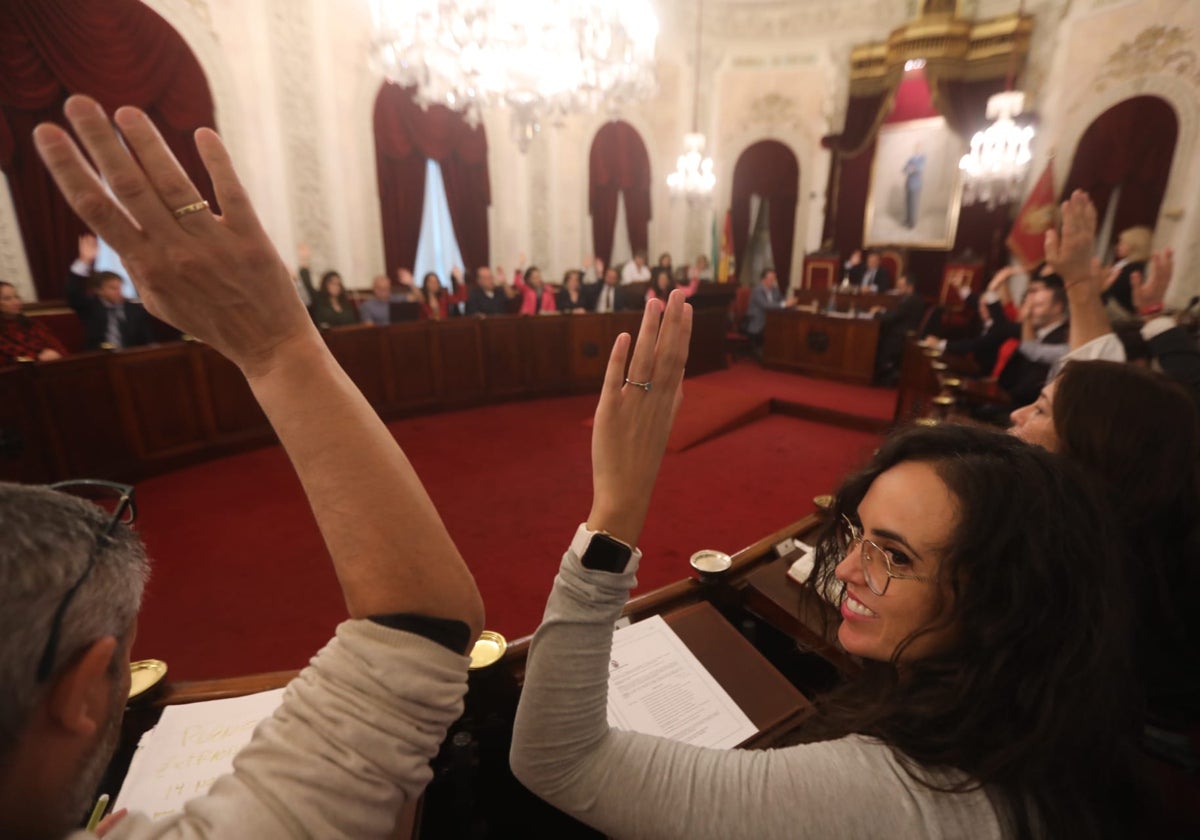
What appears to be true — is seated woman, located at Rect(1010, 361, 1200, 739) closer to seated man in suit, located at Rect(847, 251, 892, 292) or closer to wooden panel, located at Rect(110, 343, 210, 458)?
wooden panel, located at Rect(110, 343, 210, 458)

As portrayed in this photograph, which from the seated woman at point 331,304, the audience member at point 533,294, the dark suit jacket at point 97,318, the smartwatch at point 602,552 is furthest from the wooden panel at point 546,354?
the smartwatch at point 602,552

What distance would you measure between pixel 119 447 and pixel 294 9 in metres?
5.11

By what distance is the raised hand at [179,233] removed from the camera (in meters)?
0.53

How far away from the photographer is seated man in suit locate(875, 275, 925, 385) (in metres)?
7.22

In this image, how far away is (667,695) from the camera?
4.25ft

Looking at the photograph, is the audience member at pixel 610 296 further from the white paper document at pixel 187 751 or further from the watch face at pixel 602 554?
the watch face at pixel 602 554

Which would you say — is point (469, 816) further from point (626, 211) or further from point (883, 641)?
point (626, 211)

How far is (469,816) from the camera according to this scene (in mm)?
1228

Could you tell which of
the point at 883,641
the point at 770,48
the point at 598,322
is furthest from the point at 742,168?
the point at 883,641

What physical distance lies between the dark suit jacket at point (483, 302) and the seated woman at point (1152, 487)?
20.2ft

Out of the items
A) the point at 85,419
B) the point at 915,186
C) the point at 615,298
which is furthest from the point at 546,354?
the point at 915,186

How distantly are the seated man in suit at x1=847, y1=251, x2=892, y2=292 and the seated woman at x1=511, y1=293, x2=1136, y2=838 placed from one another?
8987 mm

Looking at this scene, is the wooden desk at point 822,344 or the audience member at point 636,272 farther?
the audience member at point 636,272

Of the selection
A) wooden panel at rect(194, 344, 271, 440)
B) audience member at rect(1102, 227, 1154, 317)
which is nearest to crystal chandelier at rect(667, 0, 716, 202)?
audience member at rect(1102, 227, 1154, 317)
